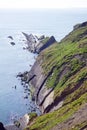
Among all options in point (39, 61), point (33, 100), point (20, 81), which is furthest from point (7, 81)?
point (33, 100)

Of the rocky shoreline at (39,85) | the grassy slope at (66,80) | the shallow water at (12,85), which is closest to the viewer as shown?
the grassy slope at (66,80)

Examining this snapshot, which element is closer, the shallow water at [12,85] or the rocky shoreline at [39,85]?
the rocky shoreline at [39,85]

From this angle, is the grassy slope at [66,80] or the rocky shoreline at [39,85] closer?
the grassy slope at [66,80]

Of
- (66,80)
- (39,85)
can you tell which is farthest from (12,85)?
(66,80)

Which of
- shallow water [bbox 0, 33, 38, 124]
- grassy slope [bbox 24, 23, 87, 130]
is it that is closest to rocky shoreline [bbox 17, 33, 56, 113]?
grassy slope [bbox 24, 23, 87, 130]

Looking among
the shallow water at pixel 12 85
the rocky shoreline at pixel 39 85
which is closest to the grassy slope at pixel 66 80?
the rocky shoreline at pixel 39 85

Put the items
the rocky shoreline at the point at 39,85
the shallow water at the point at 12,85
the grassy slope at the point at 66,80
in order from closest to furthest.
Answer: the grassy slope at the point at 66,80 → the rocky shoreline at the point at 39,85 → the shallow water at the point at 12,85

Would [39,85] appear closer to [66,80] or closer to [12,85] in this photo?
[66,80]

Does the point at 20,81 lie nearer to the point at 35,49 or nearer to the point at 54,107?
the point at 54,107

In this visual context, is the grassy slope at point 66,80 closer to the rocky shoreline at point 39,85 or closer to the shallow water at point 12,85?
the rocky shoreline at point 39,85
